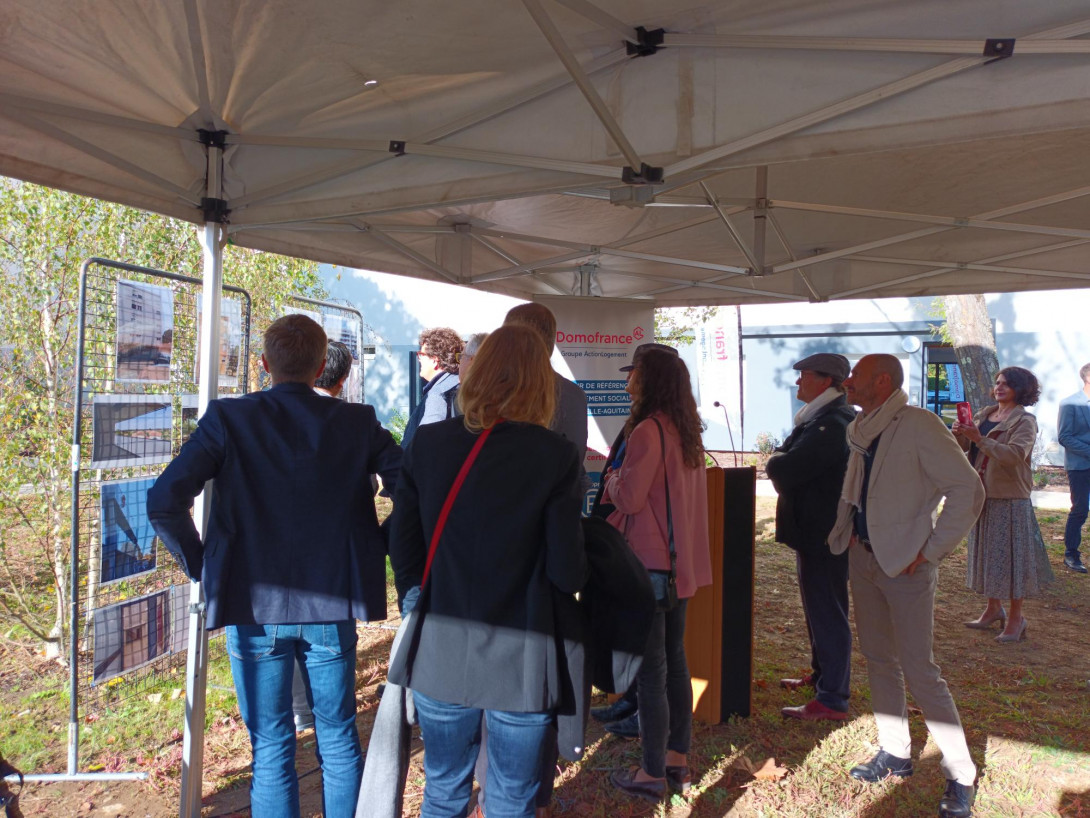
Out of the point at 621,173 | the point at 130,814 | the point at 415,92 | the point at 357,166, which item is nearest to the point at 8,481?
the point at 130,814

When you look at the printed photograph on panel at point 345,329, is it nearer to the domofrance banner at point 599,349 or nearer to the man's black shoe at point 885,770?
the domofrance banner at point 599,349

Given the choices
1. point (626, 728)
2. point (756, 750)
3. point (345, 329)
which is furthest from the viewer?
point (345, 329)

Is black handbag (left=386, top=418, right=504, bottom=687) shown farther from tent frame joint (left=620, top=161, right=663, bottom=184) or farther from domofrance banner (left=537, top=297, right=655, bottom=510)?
domofrance banner (left=537, top=297, right=655, bottom=510)

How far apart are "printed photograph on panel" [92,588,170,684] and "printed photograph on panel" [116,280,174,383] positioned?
3.04ft

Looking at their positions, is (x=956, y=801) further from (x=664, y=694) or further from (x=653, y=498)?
(x=653, y=498)

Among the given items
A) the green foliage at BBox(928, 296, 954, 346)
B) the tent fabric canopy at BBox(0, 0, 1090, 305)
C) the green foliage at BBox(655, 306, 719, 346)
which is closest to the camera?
the tent fabric canopy at BBox(0, 0, 1090, 305)

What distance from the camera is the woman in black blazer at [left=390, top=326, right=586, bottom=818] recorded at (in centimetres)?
190

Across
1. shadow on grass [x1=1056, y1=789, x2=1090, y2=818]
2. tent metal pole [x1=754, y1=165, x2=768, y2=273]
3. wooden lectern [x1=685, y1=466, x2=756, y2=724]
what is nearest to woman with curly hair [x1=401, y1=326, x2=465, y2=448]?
wooden lectern [x1=685, y1=466, x2=756, y2=724]

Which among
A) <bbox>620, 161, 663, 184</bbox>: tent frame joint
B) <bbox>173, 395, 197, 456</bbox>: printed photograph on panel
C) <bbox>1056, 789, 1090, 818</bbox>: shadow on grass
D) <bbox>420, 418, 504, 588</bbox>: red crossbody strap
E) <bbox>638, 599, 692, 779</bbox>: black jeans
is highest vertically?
<bbox>620, 161, 663, 184</bbox>: tent frame joint

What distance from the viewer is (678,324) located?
1570cm

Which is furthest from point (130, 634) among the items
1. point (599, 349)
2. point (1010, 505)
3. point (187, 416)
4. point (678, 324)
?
point (678, 324)

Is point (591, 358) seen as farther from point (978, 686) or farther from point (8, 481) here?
point (8, 481)

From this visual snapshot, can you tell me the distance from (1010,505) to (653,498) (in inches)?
130

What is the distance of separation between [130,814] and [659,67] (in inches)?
131
